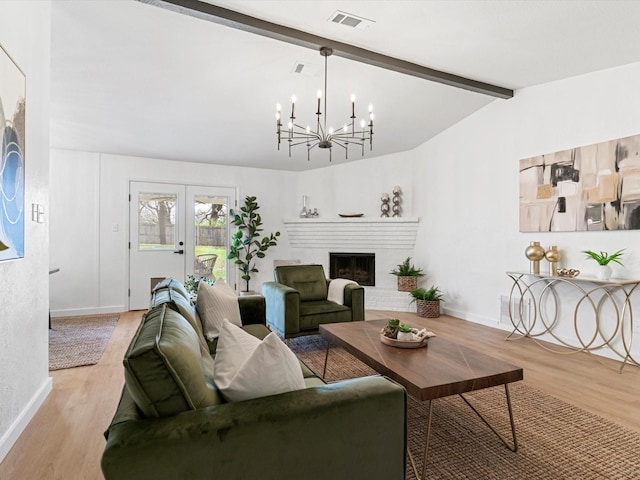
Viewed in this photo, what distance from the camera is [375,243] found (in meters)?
5.84

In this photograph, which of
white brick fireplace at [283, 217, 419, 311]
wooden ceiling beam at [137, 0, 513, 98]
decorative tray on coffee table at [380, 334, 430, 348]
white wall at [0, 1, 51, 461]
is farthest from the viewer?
white brick fireplace at [283, 217, 419, 311]

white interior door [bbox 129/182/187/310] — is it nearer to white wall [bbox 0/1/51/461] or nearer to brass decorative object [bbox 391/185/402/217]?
white wall [bbox 0/1/51/461]

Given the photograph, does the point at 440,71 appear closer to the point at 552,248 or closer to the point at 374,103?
the point at 374,103

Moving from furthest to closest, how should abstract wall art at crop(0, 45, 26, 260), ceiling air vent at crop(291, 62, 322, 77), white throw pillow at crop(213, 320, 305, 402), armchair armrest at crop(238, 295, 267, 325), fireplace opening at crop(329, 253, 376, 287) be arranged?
fireplace opening at crop(329, 253, 376, 287), ceiling air vent at crop(291, 62, 322, 77), armchair armrest at crop(238, 295, 267, 325), abstract wall art at crop(0, 45, 26, 260), white throw pillow at crop(213, 320, 305, 402)

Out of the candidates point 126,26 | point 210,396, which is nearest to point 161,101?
point 126,26

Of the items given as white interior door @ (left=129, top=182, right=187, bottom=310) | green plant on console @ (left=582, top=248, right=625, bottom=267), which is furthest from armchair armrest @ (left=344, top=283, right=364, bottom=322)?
white interior door @ (left=129, top=182, right=187, bottom=310)

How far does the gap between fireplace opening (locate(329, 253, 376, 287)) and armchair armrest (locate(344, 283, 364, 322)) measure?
7.40 ft

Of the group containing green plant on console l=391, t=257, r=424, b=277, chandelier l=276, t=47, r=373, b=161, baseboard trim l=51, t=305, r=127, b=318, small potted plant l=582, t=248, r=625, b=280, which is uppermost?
chandelier l=276, t=47, r=373, b=161

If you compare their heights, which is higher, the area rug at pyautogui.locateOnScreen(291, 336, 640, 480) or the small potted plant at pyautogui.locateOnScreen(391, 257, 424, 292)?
the small potted plant at pyautogui.locateOnScreen(391, 257, 424, 292)

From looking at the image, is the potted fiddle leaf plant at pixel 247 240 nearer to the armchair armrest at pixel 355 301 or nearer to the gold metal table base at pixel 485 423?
the armchair armrest at pixel 355 301

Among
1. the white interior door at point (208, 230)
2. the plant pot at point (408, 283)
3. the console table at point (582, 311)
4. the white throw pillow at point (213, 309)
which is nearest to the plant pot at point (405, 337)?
the white throw pillow at point (213, 309)

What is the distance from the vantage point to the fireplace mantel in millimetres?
5719

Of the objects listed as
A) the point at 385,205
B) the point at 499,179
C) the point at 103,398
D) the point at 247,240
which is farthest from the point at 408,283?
the point at 103,398

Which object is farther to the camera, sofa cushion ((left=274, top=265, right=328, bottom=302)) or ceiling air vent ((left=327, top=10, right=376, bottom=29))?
sofa cushion ((left=274, top=265, right=328, bottom=302))
